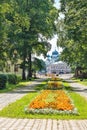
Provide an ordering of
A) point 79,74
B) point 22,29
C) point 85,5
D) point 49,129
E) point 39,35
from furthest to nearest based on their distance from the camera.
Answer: point 79,74
point 39,35
point 22,29
point 85,5
point 49,129

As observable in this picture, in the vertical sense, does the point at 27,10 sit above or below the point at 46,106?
above

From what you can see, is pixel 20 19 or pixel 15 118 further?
pixel 20 19

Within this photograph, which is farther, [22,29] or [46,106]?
[22,29]

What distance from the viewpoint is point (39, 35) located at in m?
76.4

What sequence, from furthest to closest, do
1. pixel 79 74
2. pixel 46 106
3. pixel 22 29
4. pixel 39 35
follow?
pixel 79 74 < pixel 39 35 < pixel 22 29 < pixel 46 106

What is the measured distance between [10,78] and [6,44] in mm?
12378

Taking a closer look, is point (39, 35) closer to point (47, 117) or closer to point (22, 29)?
point (22, 29)

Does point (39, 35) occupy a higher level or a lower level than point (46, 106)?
higher

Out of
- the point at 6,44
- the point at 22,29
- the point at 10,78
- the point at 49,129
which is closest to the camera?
the point at 49,129

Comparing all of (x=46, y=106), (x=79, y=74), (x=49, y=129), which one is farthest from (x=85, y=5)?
(x=79, y=74)

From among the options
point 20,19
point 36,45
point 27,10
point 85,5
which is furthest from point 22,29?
point 85,5

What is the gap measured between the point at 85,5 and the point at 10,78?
1408 cm

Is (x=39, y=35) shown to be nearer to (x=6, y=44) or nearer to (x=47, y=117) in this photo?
(x=6, y=44)

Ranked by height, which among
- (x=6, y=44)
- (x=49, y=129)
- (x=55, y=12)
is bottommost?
(x=49, y=129)
